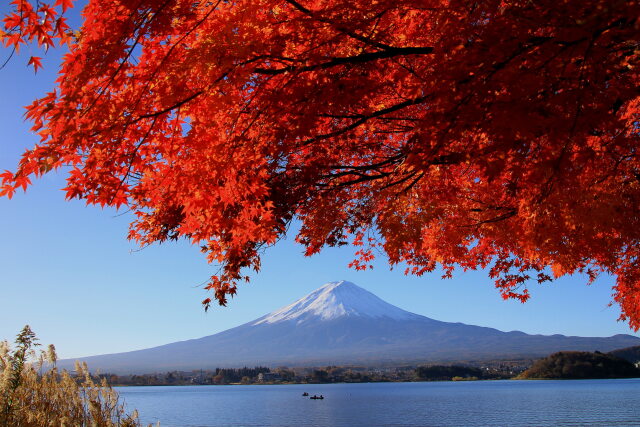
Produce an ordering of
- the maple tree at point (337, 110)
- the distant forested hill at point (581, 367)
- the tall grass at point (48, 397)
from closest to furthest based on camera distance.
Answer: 1. the maple tree at point (337, 110)
2. the tall grass at point (48, 397)
3. the distant forested hill at point (581, 367)

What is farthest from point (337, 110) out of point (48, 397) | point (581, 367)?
point (581, 367)

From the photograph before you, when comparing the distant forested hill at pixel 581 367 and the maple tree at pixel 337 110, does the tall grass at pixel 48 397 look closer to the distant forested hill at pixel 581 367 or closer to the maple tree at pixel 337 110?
the maple tree at pixel 337 110

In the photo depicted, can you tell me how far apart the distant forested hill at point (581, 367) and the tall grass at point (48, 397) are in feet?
595

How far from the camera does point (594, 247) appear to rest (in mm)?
9367

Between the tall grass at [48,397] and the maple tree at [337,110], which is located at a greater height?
the maple tree at [337,110]

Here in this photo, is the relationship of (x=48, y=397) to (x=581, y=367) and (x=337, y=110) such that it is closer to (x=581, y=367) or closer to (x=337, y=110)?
(x=337, y=110)

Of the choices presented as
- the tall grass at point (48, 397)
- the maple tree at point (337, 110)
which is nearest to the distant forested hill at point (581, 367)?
the maple tree at point (337, 110)

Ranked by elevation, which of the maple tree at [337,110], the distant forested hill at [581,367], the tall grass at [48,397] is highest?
the maple tree at [337,110]

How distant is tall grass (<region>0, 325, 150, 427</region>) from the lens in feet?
18.9

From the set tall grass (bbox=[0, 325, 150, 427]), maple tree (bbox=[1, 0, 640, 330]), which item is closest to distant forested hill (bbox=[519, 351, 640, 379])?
maple tree (bbox=[1, 0, 640, 330])

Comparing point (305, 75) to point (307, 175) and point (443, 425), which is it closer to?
point (307, 175)

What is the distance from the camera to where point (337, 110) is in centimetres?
619

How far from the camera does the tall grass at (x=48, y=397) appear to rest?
18.9ft

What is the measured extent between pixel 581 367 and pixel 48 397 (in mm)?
186688
